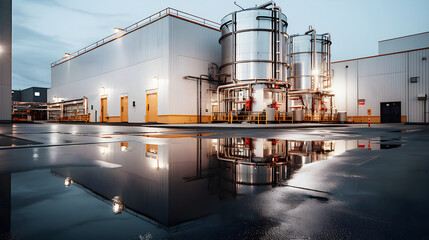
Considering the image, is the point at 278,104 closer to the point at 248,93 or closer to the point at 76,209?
the point at 248,93

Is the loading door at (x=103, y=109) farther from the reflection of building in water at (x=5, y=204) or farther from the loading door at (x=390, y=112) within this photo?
the loading door at (x=390, y=112)

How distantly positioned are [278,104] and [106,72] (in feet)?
68.2

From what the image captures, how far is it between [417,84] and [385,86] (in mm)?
2820

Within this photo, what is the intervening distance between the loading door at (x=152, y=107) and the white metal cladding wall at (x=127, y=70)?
0.55 m

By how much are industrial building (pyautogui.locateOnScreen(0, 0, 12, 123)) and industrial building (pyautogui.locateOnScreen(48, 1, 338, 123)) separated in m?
9.47

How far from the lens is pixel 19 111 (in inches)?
2035

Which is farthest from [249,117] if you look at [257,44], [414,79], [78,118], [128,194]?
[78,118]

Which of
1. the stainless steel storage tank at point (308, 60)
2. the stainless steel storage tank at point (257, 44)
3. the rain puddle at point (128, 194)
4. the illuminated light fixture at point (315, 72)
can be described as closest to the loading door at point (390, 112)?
the stainless steel storage tank at point (308, 60)

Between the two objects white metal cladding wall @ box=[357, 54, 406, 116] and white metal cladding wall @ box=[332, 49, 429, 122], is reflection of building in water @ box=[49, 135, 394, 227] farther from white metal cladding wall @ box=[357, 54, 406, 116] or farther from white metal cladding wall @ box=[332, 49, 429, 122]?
white metal cladding wall @ box=[357, 54, 406, 116]

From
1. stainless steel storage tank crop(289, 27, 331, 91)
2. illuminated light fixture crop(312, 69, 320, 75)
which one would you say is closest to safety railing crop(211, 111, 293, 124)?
stainless steel storage tank crop(289, 27, 331, 91)

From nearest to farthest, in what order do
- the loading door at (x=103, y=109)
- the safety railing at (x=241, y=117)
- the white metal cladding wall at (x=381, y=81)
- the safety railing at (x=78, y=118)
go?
the safety railing at (x=241, y=117) → the white metal cladding wall at (x=381, y=81) → the loading door at (x=103, y=109) → the safety railing at (x=78, y=118)

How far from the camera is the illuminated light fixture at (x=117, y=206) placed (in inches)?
57.2

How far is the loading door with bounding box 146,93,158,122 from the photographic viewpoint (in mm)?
22337

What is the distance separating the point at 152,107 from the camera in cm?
2275
